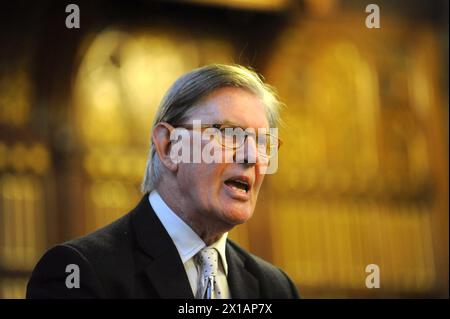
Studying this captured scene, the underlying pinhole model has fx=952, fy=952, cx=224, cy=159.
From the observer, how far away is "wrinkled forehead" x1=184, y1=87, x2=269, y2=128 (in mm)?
2238

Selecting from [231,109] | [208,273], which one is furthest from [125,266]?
[231,109]

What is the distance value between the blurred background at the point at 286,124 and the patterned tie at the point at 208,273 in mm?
2743

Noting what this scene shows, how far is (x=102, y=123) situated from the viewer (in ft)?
17.6

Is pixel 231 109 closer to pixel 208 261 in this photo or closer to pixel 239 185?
pixel 239 185

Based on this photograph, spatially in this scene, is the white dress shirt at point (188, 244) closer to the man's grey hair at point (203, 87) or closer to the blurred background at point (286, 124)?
the man's grey hair at point (203, 87)

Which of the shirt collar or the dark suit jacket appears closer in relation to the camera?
the dark suit jacket

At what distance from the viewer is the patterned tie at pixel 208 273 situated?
2.26m

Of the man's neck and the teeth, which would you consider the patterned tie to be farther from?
the teeth

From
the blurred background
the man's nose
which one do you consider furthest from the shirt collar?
the blurred background

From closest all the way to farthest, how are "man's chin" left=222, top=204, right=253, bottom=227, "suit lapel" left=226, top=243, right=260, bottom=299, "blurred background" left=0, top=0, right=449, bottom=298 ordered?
1. "man's chin" left=222, top=204, right=253, bottom=227
2. "suit lapel" left=226, top=243, right=260, bottom=299
3. "blurred background" left=0, top=0, right=449, bottom=298

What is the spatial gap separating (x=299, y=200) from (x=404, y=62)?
1.27 m

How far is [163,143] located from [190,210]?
19 cm

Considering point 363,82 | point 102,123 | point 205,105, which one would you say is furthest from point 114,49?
point 205,105

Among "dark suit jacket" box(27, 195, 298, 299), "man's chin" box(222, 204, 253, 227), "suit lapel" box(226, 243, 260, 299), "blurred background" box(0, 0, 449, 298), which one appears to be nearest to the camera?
"dark suit jacket" box(27, 195, 298, 299)
